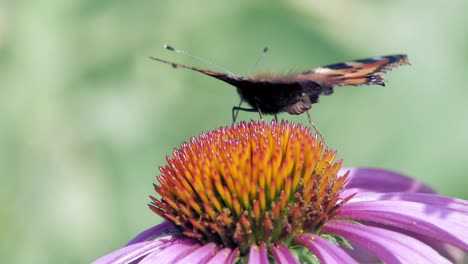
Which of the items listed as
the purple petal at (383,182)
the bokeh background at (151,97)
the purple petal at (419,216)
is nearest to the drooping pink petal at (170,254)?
the purple petal at (419,216)

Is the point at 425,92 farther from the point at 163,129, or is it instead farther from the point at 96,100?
the point at 96,100

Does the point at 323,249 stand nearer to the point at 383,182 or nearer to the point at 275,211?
the point at 275,211

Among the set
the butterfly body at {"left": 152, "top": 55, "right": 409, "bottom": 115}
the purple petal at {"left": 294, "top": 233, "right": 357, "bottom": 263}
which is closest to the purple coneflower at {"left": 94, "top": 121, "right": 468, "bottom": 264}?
the purple petal at {"left": 294, "top": 233, "right": 357, "bottom": 263}

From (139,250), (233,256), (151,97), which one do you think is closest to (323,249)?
(233,256)

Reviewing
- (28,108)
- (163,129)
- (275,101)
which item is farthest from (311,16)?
(275,101)

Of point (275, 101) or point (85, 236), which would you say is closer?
point (275, 101)
